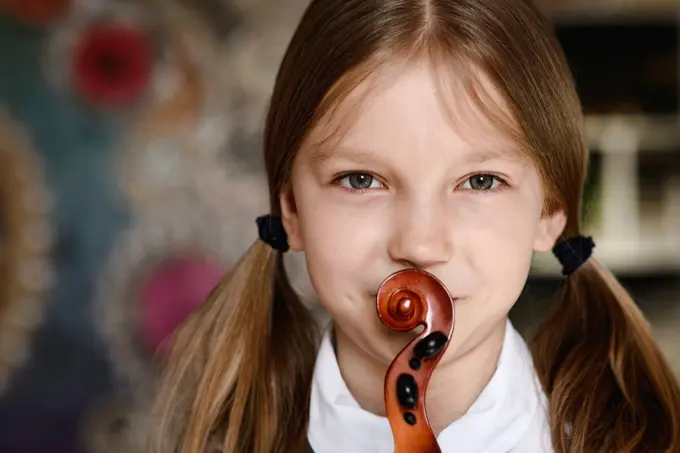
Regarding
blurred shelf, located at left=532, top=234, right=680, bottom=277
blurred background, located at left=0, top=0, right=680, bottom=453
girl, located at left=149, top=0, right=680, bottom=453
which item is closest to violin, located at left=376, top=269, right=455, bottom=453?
girl, located at left=149, top=0, right=680, bottom=453

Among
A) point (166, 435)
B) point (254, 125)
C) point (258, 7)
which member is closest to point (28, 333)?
point (254, 125)

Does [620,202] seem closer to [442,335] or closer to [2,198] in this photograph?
[2,198]

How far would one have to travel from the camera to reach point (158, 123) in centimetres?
229

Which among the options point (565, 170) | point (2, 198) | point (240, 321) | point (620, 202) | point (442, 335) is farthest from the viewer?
point (620, 202)

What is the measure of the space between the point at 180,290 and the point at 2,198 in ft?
1.58

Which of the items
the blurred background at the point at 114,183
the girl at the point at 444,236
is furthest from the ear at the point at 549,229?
the blurred background at the point at 114,183

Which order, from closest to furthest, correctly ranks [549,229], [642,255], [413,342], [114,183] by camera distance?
[413,342]
[549,229]
[114,183]
[642,255]

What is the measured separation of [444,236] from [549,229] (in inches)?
6.1

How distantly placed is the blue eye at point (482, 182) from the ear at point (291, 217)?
16 centimetres

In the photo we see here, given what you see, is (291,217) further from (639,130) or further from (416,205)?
(639,130)

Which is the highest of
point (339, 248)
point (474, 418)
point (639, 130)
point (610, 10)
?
point (610, 10)

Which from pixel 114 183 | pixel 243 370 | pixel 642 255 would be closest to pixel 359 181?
pixel 243 370

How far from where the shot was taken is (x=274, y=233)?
0.79 m

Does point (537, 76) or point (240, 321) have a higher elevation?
point (537, 76)
